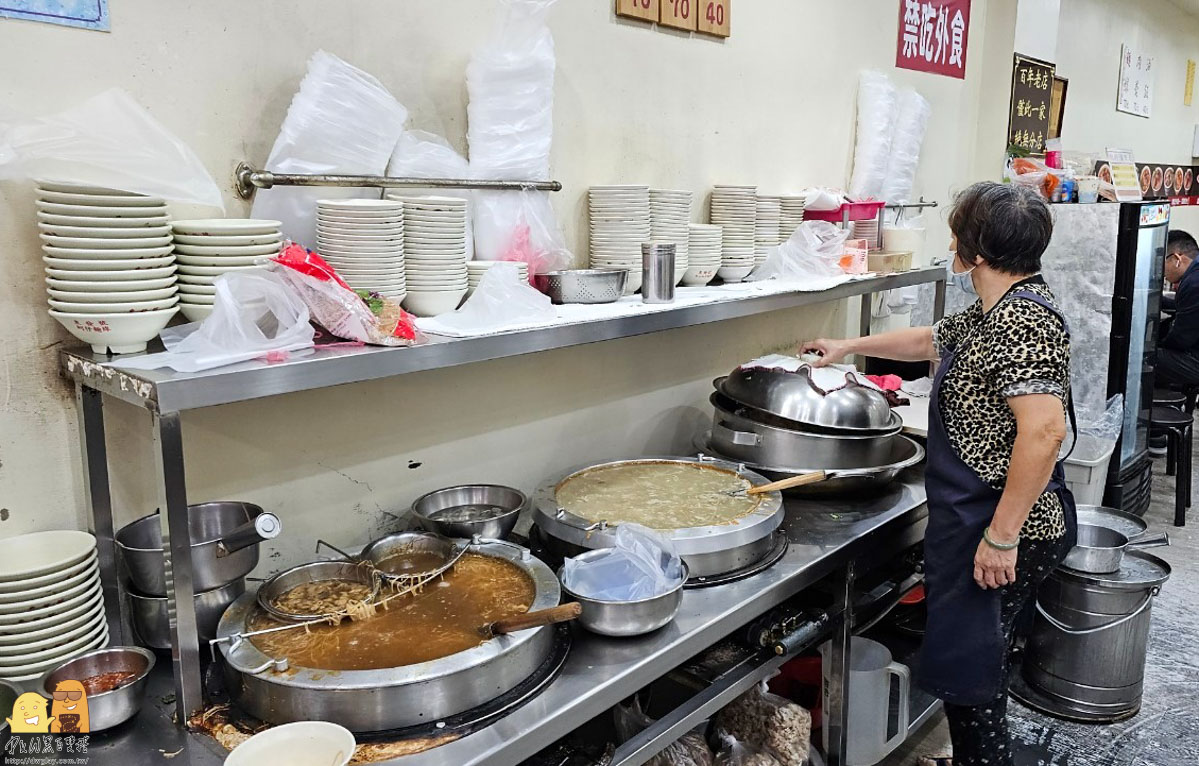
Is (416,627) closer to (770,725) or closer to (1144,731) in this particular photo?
(770,725)

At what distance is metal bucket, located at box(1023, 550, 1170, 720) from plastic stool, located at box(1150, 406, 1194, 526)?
2054 millimetres

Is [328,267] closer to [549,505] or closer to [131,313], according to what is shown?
[131,313]

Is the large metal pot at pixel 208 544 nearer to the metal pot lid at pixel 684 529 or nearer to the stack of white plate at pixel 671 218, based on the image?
the metal pot lid at pixel 684 529

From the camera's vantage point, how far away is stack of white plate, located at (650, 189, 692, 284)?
244cm

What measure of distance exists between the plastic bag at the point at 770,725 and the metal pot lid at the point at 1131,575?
1309mm

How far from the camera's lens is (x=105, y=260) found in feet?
4.56

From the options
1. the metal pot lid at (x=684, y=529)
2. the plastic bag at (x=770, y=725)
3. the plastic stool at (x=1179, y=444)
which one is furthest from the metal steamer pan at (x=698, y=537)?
the plastic stool at (x=1179, y=444)

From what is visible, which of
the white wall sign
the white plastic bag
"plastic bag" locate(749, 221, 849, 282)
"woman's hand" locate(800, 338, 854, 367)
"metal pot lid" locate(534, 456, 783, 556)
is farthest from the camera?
the white wall sign

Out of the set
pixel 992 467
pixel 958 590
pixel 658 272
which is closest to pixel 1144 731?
pixel 958 590

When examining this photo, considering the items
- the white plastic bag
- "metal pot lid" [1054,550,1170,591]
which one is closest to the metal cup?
the white plastic bag

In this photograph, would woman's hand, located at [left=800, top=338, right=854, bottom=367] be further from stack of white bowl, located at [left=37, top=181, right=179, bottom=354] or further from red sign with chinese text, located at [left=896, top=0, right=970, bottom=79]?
stack of white bowl, located at [left=37, top=181, right=179, bottom=354]

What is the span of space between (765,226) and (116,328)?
2.08 meters

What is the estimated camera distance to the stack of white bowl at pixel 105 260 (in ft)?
4.47

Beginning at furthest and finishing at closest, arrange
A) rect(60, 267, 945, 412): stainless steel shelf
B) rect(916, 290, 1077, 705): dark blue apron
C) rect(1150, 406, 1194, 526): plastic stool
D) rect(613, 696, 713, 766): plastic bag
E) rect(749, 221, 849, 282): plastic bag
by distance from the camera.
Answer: rect(1150, 406, 1194, 526): plastic stool, rect(749, 221, 849, 282): plastic bag, rect(916, 290, 1077, 705): dark blue apron, rect(613, 696, 713, 766): plastic bag, rect(60, 267, 945, 412): stainless steel shelf
